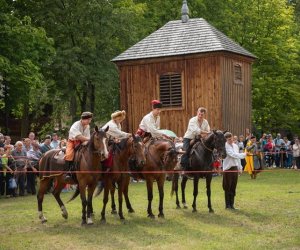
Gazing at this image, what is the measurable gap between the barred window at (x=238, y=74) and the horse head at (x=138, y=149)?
2054cm

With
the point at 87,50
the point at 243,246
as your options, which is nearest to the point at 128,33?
the point at 87,50

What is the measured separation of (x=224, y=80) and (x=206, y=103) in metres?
1.60

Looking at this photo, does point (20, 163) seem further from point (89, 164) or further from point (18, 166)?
point (89, 164)

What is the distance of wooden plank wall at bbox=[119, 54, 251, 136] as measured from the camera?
3397 cm

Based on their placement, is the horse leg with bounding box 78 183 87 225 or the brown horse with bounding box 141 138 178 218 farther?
the brown horse with bounding box 141 138 178 218

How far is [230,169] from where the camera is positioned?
17.5 m

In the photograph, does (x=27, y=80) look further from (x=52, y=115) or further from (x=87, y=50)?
(x=52, y=115)

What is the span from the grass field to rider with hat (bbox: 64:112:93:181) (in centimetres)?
159

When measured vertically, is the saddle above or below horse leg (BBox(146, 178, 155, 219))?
above

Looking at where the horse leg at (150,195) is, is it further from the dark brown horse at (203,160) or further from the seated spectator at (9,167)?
the seated spectator at (9,167)

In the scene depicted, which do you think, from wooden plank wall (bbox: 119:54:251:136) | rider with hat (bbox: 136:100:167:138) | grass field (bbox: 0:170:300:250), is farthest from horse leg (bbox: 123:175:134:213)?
wooden plank wall (bbox: 119:54:251:136)

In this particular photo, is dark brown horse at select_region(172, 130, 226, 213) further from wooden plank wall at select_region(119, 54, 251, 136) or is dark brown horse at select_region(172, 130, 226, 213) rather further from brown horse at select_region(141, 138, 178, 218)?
wooden plank wall at select_region(119, 54, 251, 136)

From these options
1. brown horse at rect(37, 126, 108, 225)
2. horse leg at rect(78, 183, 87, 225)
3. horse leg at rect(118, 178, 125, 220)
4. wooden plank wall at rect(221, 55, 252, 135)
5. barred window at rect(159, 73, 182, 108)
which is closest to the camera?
brown horse at rect(37, 126, 108, 225)

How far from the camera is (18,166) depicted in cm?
2373
